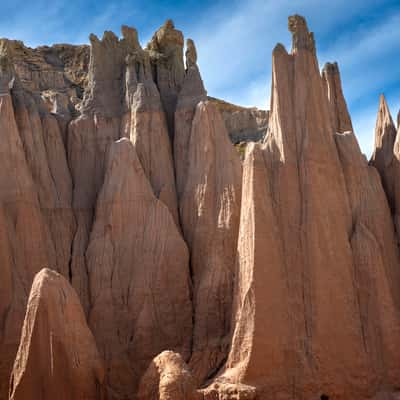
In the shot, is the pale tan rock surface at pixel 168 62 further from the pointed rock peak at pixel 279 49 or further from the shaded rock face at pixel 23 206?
the pointed rock peak at pixel 279 49

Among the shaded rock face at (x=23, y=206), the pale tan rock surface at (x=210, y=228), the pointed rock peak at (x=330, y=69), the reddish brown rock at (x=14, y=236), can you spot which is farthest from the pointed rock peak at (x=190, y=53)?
the reddish brown rock at (x=14, y=236)

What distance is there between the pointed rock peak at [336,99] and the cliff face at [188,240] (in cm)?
5

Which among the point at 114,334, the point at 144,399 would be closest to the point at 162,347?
the point at 114,334

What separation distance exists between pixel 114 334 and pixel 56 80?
1345 inches

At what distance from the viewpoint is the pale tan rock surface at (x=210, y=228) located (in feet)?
85.3

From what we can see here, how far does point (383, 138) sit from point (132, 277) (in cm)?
924

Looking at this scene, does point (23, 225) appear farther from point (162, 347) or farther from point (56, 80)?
point (56, 80)

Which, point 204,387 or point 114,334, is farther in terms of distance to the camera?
point 114,334

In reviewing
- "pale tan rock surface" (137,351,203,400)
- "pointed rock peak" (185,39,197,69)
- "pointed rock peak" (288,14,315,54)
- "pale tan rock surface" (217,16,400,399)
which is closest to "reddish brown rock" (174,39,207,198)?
"pointed rock peak" (185,39,197,69)

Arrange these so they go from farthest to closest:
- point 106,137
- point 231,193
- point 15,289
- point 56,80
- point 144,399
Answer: point 56,80 < point 106,137 < point 231,193 < point 15,289 < point 144,399

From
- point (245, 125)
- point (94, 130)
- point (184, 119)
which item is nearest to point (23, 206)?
point (94, 130)

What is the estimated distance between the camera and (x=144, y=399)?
23.0 m

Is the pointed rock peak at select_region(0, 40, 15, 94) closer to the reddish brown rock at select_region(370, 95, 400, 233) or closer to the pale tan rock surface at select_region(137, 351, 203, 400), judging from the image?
the pale tan rock surface at select_region(137, 351, 203, 400)

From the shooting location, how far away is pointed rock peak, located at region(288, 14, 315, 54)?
89.1ft
